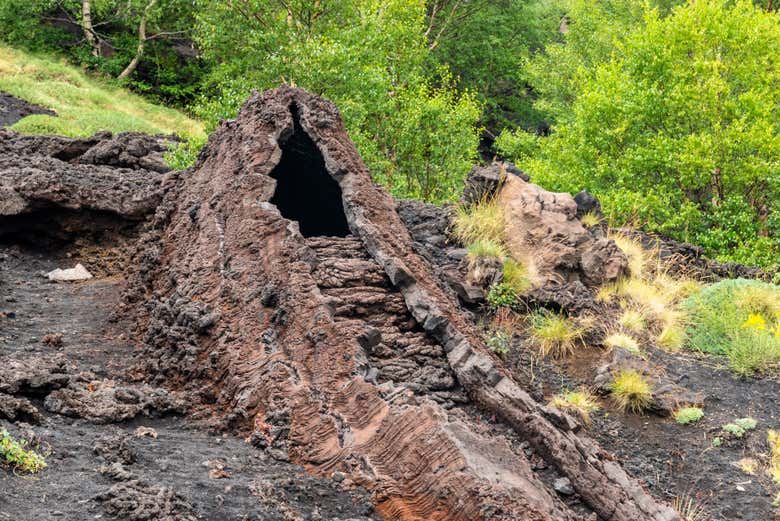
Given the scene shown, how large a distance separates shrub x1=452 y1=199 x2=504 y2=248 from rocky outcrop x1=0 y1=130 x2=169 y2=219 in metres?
3.90

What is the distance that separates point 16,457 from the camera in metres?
3.93

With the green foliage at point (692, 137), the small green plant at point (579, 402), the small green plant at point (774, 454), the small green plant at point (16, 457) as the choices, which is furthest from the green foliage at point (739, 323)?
the small green plant at point (16, 457)

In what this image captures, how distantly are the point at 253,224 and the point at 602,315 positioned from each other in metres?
5.28

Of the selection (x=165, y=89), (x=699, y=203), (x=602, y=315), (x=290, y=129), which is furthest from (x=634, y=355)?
(x=165, y=89)

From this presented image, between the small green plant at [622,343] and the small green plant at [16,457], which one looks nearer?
the small green plant at [16,457]

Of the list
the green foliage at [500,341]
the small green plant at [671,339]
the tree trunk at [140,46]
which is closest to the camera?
the green foliage at [500,341]

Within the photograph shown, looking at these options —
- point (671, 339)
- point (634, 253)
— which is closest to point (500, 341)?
point (671, 339)

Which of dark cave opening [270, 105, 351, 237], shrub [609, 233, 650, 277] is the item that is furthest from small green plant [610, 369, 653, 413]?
dark cave opening [270, 105, 351, 237]

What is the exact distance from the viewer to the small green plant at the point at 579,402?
27.3 feet

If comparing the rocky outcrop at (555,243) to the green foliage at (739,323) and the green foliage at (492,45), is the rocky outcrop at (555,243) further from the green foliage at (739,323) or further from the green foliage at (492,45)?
the green foliage at (492,45)

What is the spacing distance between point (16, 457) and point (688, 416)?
6763mm

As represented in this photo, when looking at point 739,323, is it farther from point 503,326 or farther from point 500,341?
point 500,341

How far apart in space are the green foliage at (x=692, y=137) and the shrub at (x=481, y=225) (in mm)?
4777

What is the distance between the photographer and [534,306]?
33.9 ft
